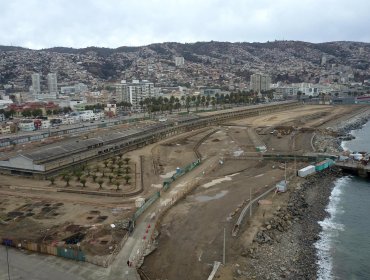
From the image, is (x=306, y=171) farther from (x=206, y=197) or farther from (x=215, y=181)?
(x=206, y=197)

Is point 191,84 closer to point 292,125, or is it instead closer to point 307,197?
point 292,125

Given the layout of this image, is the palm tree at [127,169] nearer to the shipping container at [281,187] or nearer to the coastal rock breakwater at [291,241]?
the shipping container at [281,187]

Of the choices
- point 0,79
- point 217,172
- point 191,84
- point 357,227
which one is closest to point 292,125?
point 217,172

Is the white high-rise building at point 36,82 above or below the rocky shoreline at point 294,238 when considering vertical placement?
above

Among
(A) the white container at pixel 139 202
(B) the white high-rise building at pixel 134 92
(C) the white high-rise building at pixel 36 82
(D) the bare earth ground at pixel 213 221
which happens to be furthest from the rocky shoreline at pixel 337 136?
(C) the white high-rise building at pixel 36 82

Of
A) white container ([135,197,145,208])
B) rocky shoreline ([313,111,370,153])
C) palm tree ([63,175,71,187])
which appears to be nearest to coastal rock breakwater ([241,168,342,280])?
white container ([135,197,145,208])
